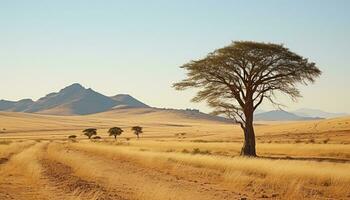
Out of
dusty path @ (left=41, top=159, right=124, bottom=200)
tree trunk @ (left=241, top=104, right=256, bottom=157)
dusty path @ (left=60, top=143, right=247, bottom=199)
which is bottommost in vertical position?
dusty path @ (left=60, top=143, right=247, bottom=199)

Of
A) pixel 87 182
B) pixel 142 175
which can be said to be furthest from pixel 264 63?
pixel 87 182

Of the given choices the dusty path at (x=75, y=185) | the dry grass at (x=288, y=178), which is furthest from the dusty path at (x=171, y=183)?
the dry grass at (x=288, y=178)

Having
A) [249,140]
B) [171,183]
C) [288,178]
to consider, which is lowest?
[171,183]

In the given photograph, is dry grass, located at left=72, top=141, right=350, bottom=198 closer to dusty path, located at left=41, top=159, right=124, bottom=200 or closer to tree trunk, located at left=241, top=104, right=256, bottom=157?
dusty path, located at left=41, top=159, right=124, bottom=200

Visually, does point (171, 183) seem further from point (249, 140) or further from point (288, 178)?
point (249, 140)

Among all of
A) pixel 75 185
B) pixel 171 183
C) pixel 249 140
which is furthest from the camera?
pixel 249 140

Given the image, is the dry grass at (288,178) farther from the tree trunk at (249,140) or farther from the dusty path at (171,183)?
the tree trunk at (249,140)

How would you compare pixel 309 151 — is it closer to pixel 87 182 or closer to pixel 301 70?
pixel 301 70

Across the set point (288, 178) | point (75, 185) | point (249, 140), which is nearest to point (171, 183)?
point (75, 185)

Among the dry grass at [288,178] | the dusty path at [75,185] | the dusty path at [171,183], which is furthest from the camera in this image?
the dry grass at [288,178]

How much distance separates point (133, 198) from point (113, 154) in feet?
76.0

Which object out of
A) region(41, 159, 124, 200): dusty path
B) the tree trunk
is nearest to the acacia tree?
the tree trunk

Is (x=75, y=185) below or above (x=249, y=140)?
below

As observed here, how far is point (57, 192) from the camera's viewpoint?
17.6m
